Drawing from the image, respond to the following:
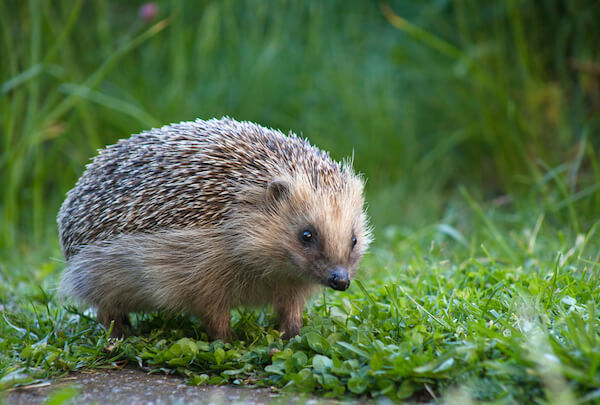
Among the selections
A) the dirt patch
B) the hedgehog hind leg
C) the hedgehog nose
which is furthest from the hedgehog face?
the hedgehog hind leg

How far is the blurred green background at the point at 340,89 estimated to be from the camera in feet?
22.1

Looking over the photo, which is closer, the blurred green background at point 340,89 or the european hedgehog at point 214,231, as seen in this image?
the european hedgehog at point 214,231

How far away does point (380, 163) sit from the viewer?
8.04m

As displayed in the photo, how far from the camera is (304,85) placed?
28.1ft

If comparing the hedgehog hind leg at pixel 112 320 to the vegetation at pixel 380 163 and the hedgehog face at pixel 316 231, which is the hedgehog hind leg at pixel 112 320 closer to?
the vegetation at pixel 380 163

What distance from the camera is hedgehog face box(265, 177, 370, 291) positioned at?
12.1ft

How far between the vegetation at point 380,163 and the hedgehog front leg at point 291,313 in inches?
3.9

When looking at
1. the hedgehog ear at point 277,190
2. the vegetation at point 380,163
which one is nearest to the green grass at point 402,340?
the vegetation at point 380,163

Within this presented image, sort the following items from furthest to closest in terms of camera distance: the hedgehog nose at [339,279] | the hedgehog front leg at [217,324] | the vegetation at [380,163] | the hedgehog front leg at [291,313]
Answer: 1. the hedgehog front leg at [291,313]
2. the hedgehog front leg at [217,324]
3. the hedgehog nose at [339,279]
4. the vegetation at [380,163]

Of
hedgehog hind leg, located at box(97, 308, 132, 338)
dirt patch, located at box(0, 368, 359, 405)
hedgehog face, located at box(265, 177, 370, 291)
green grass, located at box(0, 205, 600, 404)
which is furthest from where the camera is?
hedgehog hind leg, located at box(97, 308, 132, 338)

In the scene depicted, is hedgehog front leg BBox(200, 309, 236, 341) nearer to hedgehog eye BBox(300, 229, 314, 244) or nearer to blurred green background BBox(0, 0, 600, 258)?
hedgehog eye BBox(300, 229, 314, 244)

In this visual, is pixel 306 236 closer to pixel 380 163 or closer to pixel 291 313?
pixel 291 313

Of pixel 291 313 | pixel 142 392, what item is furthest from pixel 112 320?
pixel 291 313

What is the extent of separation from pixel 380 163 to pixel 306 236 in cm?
436
